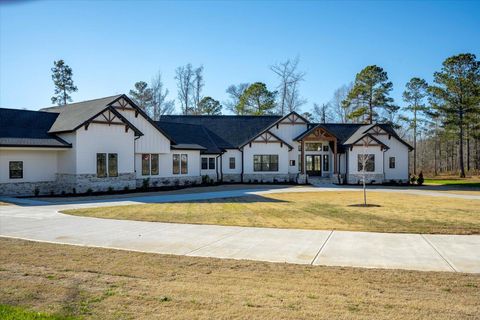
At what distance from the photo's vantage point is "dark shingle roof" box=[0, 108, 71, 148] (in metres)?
23.6

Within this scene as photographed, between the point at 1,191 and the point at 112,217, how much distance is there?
12443mm

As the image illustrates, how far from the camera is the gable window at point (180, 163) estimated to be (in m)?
31.9

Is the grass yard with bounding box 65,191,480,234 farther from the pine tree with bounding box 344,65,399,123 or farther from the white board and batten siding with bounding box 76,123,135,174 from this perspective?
the pine tree with bounding box 344,65,399,123

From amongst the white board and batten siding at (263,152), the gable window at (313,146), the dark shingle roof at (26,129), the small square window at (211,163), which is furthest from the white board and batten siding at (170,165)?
the gable window at (313,146)

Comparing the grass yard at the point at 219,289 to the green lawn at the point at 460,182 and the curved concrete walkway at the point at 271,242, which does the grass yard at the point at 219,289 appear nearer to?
the curved concrete walkway at the point at 271,242

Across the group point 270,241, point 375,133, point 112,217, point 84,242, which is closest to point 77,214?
point 112,217

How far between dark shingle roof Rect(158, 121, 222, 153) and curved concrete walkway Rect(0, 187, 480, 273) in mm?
20149

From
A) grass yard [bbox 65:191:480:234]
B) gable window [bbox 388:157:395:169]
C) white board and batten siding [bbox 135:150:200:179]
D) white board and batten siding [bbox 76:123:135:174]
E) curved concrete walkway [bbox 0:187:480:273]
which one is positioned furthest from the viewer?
gable window [bbox 388:157:395:169]

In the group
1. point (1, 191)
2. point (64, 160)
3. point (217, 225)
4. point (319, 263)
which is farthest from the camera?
point (64, 160)

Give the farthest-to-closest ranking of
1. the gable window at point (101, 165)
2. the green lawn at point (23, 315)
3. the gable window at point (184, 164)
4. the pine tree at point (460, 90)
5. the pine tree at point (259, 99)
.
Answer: the pine tree at point (259, 99) < the pine tree at point (460, 90) < the gable window at point (184, 164) < the gable window at point (101, 165) < the green lawn at point (23, 315)

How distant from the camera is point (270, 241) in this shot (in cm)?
1020

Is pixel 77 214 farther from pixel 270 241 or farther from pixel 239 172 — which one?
pixel 239 172

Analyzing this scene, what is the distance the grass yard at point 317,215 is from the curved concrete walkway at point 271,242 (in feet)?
3.16

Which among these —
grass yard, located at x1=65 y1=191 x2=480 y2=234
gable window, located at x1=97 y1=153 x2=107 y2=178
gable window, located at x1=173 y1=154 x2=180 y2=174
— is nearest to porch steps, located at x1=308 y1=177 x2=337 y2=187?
gable window, located at x1=173 y1=154 x2=180 y2=174
